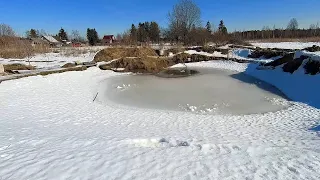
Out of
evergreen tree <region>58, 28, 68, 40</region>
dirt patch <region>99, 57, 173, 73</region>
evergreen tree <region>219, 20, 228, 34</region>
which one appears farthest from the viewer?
evergreen tree <region>58, 28, 68, 40</region>

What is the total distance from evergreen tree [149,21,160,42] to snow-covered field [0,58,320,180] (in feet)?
216

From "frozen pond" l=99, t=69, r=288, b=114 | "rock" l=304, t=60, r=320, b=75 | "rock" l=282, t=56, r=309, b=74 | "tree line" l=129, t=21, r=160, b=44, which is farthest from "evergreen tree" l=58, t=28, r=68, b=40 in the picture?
"rock" l=304, t=60, r=320, b=75

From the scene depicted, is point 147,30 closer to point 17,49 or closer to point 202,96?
point 17,49

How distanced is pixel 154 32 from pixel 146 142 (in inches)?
2901

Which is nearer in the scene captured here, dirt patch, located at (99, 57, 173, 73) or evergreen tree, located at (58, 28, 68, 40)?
dirt patch, located at (99, 57, 173, 73)

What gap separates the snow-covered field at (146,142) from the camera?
5.45 m

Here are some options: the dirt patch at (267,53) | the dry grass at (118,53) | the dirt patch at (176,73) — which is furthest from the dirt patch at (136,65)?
the dirt patch at (267,53)

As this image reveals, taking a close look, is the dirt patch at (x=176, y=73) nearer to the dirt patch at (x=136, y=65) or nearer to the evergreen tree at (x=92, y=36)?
the dirt patch at (x=136, y=65)

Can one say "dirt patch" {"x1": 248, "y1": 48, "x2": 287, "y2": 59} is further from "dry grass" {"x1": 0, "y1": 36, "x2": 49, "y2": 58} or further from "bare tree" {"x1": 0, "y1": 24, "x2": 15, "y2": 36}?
"bare tree" {"x1": 0, "y1": 24, "x2": 15, "y2": 36}

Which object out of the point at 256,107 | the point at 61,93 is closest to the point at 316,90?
the point at 256,107

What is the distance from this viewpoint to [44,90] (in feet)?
57.0

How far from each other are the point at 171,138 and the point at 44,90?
12313 mm

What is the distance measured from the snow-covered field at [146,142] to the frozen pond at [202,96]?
3.32 ft

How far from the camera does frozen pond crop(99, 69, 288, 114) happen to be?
13.1 m
